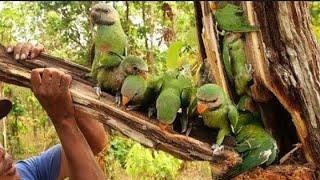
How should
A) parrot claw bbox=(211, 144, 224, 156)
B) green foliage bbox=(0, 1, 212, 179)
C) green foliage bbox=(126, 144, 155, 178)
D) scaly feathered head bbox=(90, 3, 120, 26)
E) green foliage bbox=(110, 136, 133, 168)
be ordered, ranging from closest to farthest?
1. parrot claw bbox=(211, 144, 224, 156)
2. scaly feathered head bbox=(90, 3, 120, 26)
3. green foliage bbox=(126, 144, 155, 178)
4. green foliage bbox=(0, 1, 212, 179)
5. green foliage bbox=(110, 136, 133, 168)

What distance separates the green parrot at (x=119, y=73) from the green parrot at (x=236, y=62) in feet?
1.05

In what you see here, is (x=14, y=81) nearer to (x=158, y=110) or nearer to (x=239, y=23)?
(x=158, y=110)

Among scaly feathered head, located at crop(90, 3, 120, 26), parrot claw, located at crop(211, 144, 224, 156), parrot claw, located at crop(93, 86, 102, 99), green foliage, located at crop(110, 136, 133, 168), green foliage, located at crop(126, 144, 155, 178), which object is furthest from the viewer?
green foliage, located at crop(110, 136, 133, 168)

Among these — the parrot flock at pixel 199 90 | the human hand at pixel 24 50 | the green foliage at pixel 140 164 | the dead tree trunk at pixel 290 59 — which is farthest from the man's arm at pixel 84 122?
the green foliage at pixel 140 164

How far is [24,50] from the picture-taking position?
2.02 metres

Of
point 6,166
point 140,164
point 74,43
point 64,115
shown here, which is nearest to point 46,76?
point 64,115

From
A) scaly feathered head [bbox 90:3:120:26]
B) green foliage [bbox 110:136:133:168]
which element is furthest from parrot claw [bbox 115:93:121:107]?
green foliage [bbox 110:136:133:168]

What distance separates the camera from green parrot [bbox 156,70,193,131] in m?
1.84

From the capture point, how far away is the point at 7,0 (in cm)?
855

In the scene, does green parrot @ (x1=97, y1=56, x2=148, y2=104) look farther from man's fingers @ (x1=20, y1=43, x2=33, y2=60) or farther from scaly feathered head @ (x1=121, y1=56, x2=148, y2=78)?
man's fingers @ (x1=20, y1=43, x2=33, y2=60)

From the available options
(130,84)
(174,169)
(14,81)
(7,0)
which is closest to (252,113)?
(130,84)

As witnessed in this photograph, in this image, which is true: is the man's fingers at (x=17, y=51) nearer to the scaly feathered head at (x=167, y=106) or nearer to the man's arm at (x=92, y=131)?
the man's arm at (x=92, y=131)

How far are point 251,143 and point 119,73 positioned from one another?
549mm

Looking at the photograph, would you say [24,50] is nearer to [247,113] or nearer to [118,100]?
[118,100]
